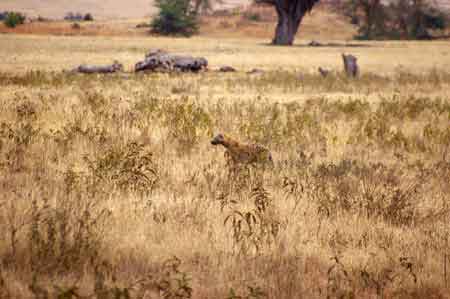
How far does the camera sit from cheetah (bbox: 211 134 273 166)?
7.87 metres

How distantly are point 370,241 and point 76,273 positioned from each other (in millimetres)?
2487

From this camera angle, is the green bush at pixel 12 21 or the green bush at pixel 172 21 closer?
the green bush at pixel 12 21

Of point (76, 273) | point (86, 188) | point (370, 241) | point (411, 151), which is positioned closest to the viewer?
Answer: point (76, 273)

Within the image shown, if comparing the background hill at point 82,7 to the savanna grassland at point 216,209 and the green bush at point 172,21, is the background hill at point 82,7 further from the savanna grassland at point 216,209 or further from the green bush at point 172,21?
the savanna grassland at point 216,209

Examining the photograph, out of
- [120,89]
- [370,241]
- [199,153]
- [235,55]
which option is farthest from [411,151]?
[235,55]

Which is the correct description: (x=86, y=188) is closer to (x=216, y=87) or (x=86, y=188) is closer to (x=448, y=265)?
(x=448, y=265)

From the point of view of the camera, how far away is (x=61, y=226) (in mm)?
4797

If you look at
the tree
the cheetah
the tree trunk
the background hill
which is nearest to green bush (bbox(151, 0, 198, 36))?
the tree

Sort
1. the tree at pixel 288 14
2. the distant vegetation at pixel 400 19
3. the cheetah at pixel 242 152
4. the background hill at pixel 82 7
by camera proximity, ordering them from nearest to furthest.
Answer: the cheetah at pixel 242 152, the tree at pixel 288 14, the distant vegetation at pixel 400 19, the background hill at pixel 82 7

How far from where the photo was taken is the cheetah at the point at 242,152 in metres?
7.87

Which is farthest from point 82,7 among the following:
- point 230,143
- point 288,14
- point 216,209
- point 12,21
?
point 216,209

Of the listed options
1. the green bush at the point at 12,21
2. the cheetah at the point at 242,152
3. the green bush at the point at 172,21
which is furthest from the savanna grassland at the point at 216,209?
the green bush at the point at 12,21

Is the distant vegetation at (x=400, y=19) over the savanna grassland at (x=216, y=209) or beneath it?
over

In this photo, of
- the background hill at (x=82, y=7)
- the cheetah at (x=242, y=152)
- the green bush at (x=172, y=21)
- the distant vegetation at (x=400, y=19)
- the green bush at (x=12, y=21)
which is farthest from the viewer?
the background hill at (x=82, y=7)
